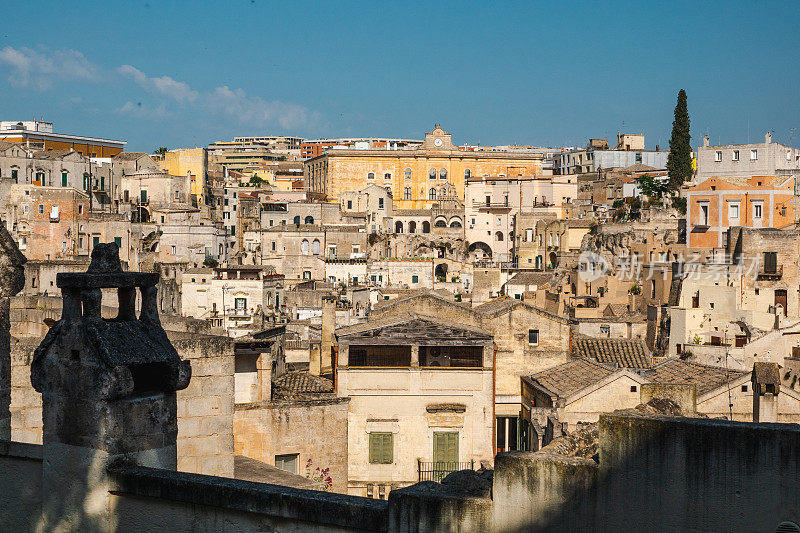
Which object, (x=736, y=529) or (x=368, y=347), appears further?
(x=368, y=347)

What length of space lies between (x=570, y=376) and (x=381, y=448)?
216 inches

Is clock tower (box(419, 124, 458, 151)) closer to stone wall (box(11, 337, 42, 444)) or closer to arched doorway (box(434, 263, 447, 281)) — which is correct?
arched doorway (box(434, 263, 447, 281))

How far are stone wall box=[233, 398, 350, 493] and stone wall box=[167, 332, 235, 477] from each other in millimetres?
5897

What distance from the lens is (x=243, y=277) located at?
58.0 meters

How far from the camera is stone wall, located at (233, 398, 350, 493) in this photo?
1515 centimetres

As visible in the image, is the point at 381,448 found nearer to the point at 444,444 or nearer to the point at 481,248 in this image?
the point at 444,444

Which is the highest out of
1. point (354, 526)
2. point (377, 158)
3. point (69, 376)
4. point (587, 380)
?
point (377, 158)

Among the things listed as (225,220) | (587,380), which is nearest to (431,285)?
(225,220)

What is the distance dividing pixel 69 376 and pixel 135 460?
2.11 ft

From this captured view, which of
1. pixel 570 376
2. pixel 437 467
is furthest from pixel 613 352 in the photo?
pixel 437 467

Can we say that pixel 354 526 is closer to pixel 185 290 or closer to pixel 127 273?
pixel 127 273

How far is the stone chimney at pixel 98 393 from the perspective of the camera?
565 cm

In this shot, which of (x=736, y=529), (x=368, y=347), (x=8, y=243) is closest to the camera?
(x=736, y=529)

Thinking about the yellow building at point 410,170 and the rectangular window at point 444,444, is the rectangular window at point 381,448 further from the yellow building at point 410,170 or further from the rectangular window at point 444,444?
the yellow building at point 410,170
